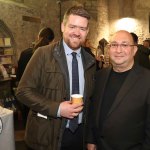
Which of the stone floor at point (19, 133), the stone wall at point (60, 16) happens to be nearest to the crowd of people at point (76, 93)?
the stone floor at point (19, 133)

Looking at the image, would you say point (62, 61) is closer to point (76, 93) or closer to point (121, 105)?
point (76, 93)

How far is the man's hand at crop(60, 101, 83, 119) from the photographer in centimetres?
192

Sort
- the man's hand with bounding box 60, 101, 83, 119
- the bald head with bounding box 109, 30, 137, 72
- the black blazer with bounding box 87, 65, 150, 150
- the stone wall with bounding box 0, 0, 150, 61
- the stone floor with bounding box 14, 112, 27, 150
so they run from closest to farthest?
the man's hand with bounding box 60, 101, 83, 119 → the black blazer with bounding box 87, 65, 150, 150 → the bald head with bounding box 109, 30, 137, 72 → the stone floor with bounding box 14, 112, 27, 150 → the stone wall with bounding box 0, 0, 150, 61

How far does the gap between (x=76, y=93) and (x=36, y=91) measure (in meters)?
0.30

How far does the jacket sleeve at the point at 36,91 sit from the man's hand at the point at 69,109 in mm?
50

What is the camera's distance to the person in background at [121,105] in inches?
81.2

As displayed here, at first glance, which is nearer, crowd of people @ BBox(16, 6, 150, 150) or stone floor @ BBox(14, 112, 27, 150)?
crowd of people @ BBox(16, 6, 150, 150)

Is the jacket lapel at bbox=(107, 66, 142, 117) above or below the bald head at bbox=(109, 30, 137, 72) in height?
below

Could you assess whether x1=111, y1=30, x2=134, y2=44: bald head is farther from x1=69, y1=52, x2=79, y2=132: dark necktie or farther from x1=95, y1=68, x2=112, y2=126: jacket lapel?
x1=69, y1=52, x2=79, y2=132: dark necktie

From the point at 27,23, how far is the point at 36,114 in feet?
20.9

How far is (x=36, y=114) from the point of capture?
2.15 meters

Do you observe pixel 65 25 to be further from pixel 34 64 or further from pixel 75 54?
pixel 34 64

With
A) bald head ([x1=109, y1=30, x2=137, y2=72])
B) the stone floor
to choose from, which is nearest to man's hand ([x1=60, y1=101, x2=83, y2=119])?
bald head ([x1=109, y1=30, x2=137, y2=72])

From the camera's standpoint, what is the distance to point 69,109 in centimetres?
193
